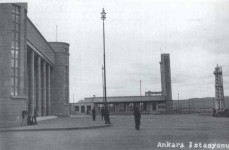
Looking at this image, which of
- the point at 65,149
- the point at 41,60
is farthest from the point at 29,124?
the point at 41,60

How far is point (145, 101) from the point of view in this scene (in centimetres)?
9538

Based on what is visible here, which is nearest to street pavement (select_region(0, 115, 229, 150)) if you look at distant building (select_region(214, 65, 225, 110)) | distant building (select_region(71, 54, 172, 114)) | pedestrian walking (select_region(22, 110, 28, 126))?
pedestrian walking (select_region(22, 110, 28, 126))

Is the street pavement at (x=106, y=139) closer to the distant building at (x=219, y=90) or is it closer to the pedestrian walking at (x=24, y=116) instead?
the pedestrian walking at (x=24, y=116)

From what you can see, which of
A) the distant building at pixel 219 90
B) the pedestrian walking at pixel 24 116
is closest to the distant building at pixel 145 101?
the distant building at pixel 219 90

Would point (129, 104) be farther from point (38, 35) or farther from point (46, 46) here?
point (38, 35)

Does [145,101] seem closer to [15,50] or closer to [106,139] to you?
[15,50]

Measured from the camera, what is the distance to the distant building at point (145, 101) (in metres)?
92.8

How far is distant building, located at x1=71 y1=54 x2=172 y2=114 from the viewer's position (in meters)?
92.8

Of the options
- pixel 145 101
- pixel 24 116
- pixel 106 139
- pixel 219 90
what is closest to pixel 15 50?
pixel 24 116

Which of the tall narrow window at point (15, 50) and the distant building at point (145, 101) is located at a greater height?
the tall narrow window at point (15, 50)

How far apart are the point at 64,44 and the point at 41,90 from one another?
14.5m

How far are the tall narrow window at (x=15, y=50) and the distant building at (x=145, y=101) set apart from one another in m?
63.5

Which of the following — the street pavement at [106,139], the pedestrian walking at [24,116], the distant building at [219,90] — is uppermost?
the distant building at [219,90]

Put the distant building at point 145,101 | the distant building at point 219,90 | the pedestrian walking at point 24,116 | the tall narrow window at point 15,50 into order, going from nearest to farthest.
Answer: the pedestrian walking at point 24,116 < the tall narrow window at point 15,50 < the distant building at point 219,90 < the distant building at point 145,101
